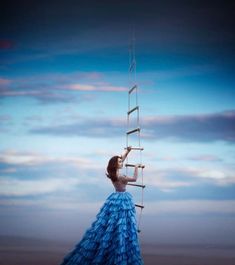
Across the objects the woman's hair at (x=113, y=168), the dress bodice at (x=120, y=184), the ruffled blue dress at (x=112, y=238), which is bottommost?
the ruffled blue dress at (x=112, y=238)

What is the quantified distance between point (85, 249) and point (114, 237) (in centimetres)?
39

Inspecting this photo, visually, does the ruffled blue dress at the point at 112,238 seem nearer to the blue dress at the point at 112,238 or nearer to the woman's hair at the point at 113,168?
the blue dress at the point at 112,238

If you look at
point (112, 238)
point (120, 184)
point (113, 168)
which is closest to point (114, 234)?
point (112, 238)

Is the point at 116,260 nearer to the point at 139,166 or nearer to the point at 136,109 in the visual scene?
the point at 139,166

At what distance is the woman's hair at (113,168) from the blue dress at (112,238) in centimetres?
19

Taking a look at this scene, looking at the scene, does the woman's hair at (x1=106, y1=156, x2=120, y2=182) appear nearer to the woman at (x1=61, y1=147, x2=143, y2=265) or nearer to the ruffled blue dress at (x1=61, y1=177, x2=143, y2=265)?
the woman at (x1=61, y1=147, x2=143, y2=265)

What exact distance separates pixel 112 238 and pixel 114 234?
0.17 ft

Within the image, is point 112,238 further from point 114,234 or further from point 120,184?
point 120,184

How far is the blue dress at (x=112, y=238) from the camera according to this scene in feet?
21.6

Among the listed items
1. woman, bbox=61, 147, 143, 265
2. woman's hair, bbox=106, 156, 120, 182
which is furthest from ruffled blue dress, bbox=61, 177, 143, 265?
woman's hair, bbox=106, 156, 120, 182

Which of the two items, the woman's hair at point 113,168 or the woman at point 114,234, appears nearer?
the woman at point 114,234

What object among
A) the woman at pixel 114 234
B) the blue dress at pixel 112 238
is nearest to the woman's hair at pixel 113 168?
the woman at pixel 114 234

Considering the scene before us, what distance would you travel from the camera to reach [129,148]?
6949 mm

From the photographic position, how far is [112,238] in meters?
6.68
